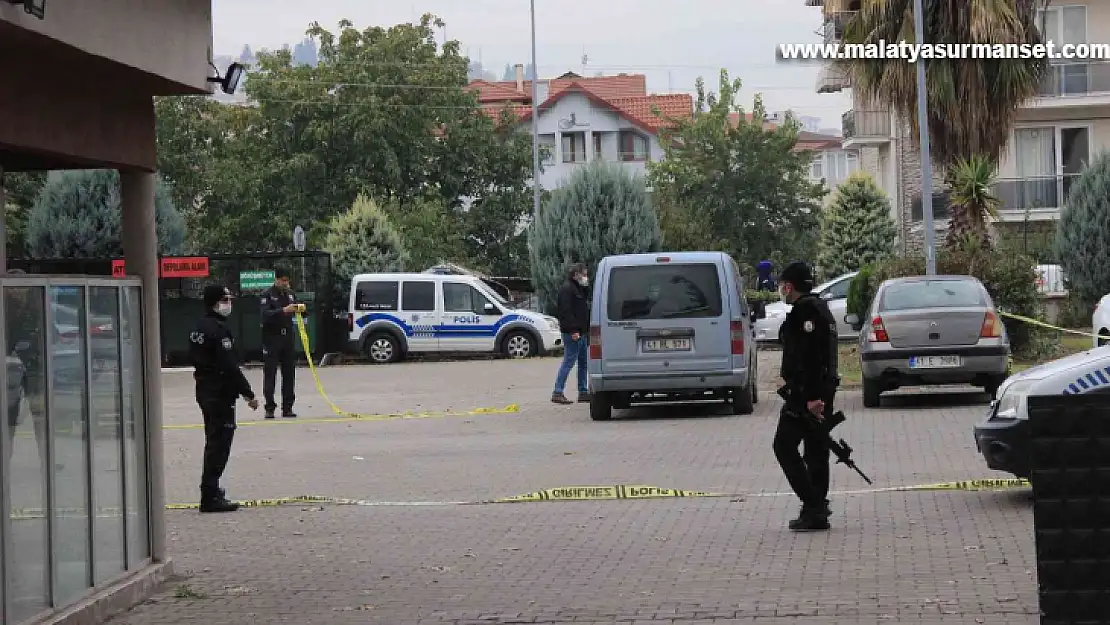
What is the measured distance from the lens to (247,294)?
36781 millimetres

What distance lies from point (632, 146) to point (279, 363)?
59362 mm

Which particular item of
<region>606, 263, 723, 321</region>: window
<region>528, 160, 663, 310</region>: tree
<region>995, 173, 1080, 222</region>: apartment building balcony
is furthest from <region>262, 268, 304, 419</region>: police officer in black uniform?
<region>995, 173, 1080, 222</region>: apartment building balcony

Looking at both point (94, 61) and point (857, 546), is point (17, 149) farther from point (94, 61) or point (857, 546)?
point (857, 546)

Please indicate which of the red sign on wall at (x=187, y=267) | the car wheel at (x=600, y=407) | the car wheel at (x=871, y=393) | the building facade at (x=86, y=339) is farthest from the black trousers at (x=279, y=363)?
the red sign on wall at (x=187, y=267)

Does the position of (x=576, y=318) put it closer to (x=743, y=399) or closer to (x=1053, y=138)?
(x=743, y=399)

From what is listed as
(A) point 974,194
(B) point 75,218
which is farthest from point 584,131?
(A) point 974,194

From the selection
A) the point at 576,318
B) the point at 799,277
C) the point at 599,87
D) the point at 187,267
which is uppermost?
the point at 599,87

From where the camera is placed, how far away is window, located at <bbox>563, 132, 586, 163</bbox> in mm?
80250

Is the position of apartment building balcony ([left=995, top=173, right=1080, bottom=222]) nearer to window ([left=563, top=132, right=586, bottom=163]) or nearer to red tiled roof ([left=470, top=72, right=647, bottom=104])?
window ([left=563, top=132, right=586, bottom=163])

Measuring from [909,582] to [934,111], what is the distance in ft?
91.5

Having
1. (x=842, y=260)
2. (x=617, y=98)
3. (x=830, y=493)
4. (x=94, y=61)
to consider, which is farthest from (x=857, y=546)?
(x=617, y=98)

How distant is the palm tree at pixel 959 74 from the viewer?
1346 inches

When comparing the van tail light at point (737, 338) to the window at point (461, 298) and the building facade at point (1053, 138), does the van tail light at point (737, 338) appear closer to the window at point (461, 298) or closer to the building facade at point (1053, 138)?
the window at point (461, 298)

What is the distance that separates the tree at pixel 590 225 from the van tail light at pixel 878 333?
21296mm
